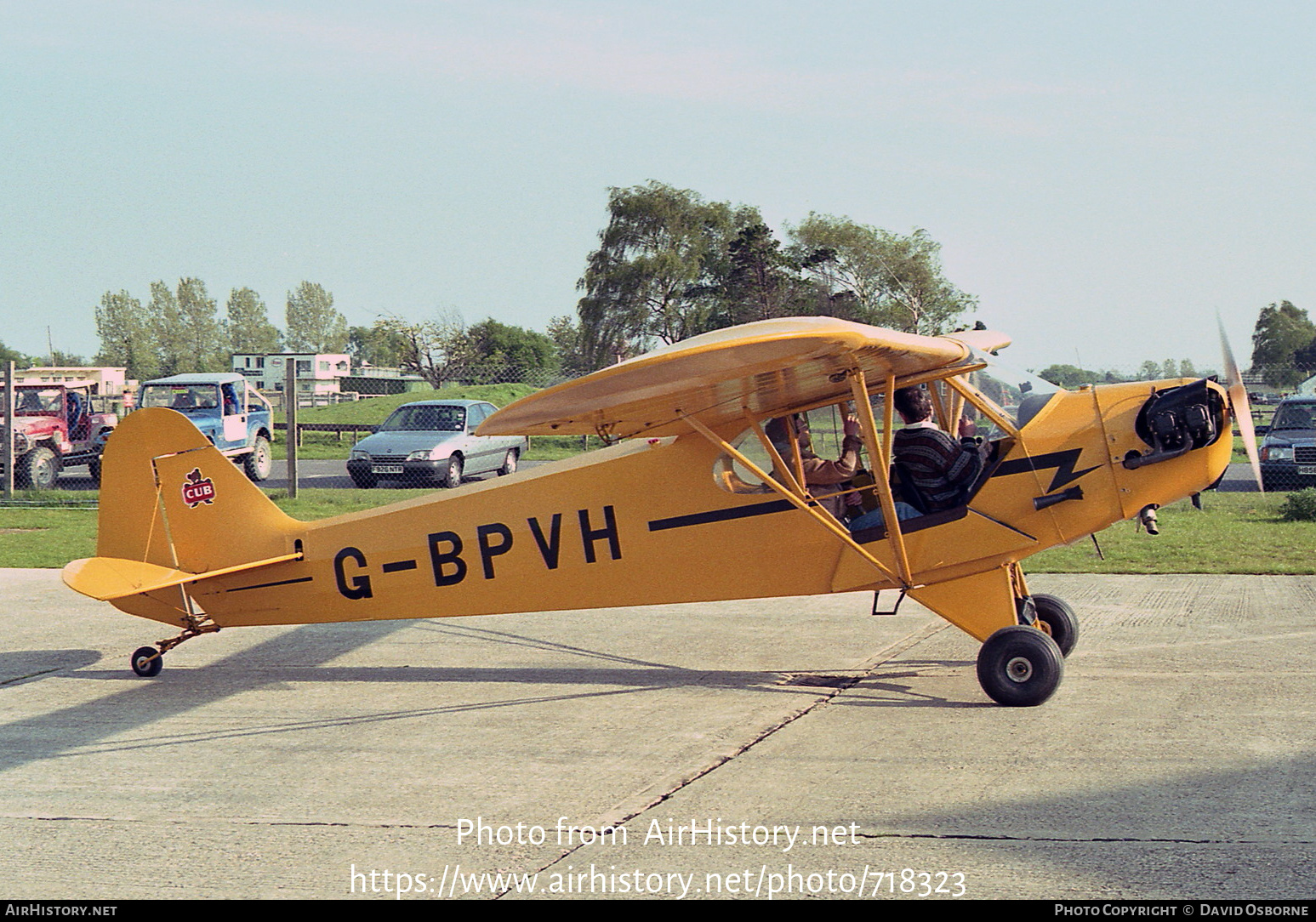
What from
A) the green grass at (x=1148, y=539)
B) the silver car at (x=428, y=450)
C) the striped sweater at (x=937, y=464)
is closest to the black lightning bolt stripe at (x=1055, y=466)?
the striped sweater at (x=937, y=464)

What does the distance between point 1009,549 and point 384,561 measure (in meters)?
4.02

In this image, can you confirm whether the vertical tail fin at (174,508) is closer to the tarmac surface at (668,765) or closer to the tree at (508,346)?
the tarmac surface at (668,765)

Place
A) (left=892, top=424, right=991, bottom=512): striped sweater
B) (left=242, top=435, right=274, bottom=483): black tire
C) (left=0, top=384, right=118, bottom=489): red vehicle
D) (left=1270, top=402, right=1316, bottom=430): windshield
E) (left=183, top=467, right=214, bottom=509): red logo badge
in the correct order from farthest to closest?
(left=242, top=435, right=274, bottom=483): black tire → (left=0, top=384, right=118, bottom=489): red vehicle → (left=1270, top=402, right=1316, bottom=430): windshield → (left=183, top=467, right=214, bottom=509): red logo badge → (left=892, top=424, right=991, bottom=512): striped sweater

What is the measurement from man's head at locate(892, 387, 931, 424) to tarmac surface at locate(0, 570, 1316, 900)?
1.68 meters

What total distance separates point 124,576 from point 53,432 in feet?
64.2

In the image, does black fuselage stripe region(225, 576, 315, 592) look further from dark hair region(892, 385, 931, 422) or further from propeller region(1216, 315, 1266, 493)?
propeller region(1216, 315, 1266, 493)

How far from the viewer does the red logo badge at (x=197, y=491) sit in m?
8.06

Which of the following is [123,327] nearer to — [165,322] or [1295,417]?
[165,322]

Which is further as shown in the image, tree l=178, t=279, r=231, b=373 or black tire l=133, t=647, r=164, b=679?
tree l=178, t=279, r=231, b=373

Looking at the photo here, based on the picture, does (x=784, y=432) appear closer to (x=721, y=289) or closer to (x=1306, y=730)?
(x=1306, y=730)

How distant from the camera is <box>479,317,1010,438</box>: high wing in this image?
5.63 meters

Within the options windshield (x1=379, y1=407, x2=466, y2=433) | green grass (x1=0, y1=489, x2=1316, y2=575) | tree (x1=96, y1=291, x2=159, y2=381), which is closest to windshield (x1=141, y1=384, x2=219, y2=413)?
windshield (x1=379, y1=407, x2=466, y2=433)

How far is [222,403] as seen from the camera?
2545 centimetres

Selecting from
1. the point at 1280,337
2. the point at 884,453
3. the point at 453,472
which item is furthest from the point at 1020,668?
the point at 1280,337
